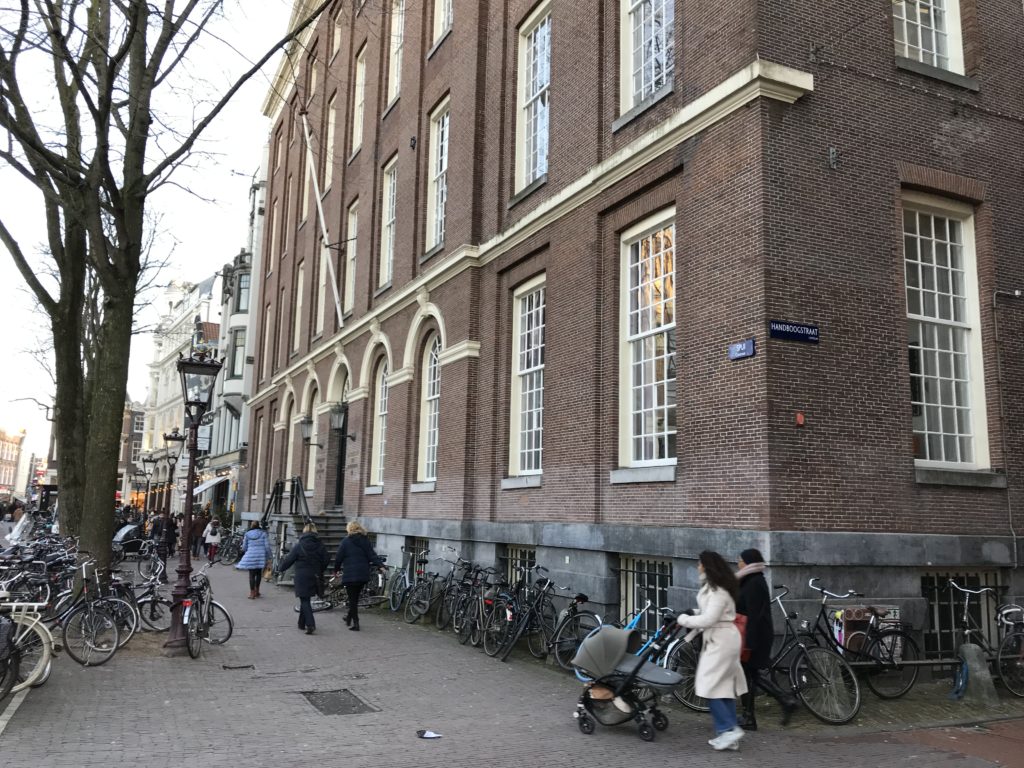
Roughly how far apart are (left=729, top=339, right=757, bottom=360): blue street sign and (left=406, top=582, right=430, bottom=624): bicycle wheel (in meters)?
8.07

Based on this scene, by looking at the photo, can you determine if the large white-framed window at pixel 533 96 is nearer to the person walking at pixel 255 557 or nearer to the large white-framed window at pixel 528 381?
the large white-framed window at pixel 528 381

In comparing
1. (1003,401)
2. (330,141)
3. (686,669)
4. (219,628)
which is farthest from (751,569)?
(330,141)

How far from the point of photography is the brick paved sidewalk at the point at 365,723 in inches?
267

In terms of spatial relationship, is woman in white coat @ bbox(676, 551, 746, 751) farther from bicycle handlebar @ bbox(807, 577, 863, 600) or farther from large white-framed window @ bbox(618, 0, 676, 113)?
large white-framed window @ bbox(618, 0, 676, 113)

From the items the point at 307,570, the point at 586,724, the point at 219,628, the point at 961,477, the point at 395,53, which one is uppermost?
the point at 395,53

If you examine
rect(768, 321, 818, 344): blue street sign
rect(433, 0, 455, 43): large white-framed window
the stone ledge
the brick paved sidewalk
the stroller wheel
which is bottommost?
the brick paved sidewalk

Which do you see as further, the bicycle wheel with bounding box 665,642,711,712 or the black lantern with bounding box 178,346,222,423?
the black lantern with bounding box 178,346,222,423

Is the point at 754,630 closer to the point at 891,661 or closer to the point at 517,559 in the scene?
the point at 891,661

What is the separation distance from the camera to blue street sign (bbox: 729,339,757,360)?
9547mm

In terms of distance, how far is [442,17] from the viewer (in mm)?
21078

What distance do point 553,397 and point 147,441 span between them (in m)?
77.4

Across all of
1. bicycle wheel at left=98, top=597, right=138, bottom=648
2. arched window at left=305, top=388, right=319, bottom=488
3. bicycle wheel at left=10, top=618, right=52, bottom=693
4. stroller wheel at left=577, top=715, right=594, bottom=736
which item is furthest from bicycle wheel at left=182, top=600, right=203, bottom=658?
arched window at left=305, top=388, right=319, bottom=488

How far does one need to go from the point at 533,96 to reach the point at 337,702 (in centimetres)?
1161

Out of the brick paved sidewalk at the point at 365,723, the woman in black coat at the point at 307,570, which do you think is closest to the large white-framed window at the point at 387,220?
the woman in black coat at the point at 307,570
